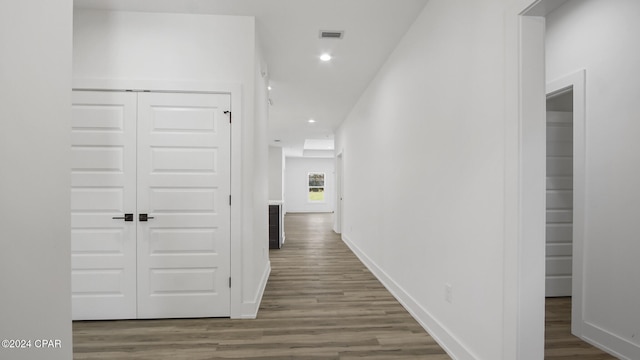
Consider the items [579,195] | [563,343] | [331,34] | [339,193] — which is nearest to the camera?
[563,343]

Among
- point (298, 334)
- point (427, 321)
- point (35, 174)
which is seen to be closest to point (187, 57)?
point (35, 174)

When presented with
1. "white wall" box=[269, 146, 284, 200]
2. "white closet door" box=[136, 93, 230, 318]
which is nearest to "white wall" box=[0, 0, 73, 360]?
"white closet door" box=[136, 93, 230, 318]

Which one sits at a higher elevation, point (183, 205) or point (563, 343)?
point (183, 205)

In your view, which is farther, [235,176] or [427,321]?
[235,176]

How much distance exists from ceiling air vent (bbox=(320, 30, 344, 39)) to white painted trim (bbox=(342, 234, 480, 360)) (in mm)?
2740

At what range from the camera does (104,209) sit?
2611 millimetres

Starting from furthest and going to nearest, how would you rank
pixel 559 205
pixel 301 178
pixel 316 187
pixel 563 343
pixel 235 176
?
pixel 316 187
pixel 301 178
pixel 559 205
pixel 235 176
pixel 563 343

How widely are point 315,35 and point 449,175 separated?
6.65 ft

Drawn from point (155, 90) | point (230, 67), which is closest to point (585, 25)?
point (230, 67)

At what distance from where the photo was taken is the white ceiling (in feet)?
8.41

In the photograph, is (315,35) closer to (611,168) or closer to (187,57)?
(187,57)

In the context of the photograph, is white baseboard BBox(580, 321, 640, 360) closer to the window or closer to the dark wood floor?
the dark wood floor

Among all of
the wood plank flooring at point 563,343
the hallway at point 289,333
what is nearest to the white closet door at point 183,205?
the hallway at point 289,333

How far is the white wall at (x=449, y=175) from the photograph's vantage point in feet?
5.59
